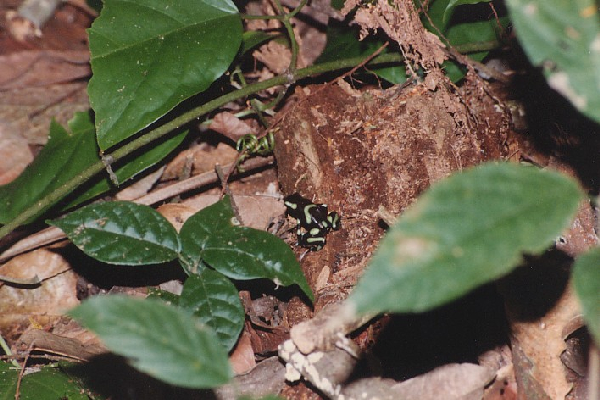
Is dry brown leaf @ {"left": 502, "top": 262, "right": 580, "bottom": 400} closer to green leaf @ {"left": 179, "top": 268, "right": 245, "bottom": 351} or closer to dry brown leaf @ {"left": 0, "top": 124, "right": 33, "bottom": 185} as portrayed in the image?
green leaf @ {"left": 179, "top": 268, "right": 245, "bottom": 351}

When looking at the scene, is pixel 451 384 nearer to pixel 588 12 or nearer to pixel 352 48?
pixel 588 12

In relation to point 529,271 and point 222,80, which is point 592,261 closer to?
point 529,271

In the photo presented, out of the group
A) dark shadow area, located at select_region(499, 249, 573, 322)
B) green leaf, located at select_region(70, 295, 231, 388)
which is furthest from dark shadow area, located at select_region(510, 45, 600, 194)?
green leaf, located at select_region(70, 295, 231, 388)

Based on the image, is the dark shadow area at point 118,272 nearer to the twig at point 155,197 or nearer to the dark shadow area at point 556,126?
the twig at point 155,197

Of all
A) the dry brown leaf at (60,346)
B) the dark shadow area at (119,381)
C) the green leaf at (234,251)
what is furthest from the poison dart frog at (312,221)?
the dry brown leaf at (60,346)

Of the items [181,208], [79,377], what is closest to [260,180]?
[181,208]

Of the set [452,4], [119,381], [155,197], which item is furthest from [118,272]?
[452,4]
